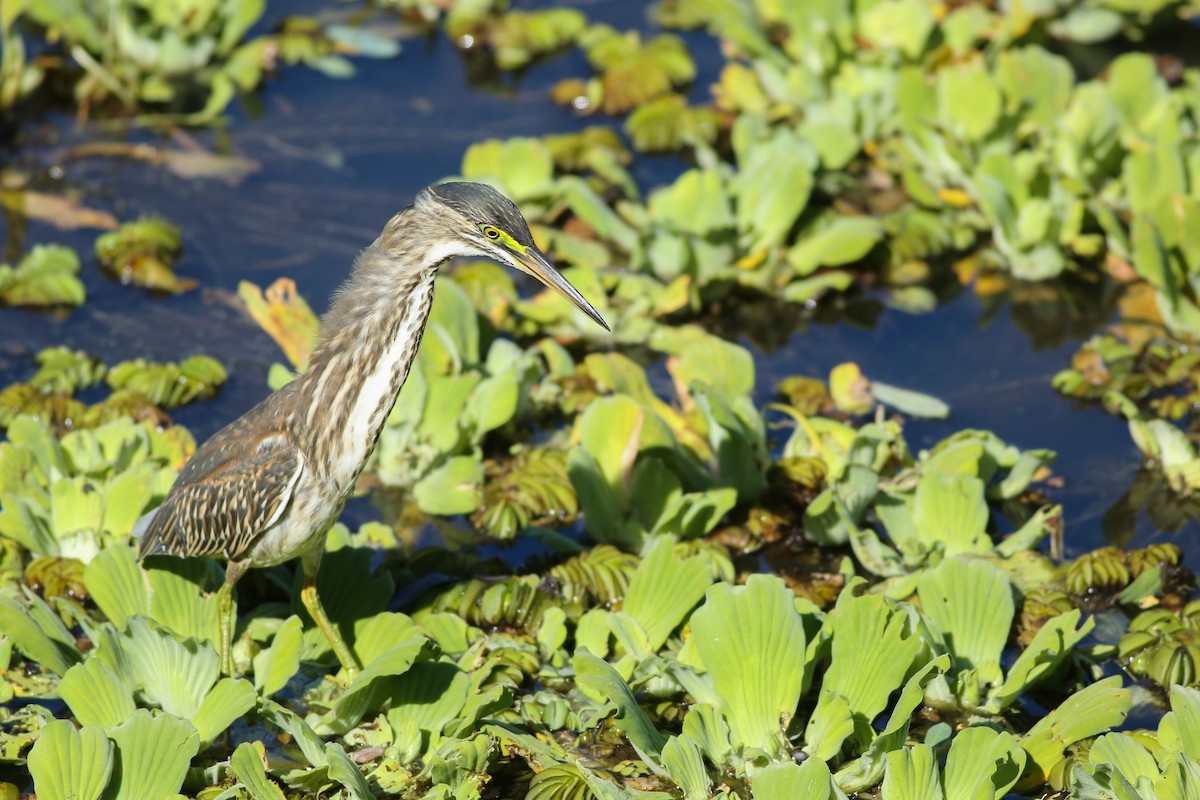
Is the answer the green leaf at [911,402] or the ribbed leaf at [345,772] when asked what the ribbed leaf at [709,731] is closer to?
the ribbed leaf at [345,772]

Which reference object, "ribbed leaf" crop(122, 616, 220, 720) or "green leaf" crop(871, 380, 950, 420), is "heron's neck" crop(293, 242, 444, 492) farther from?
"green leaf" crop(871, 380, 950, 420)

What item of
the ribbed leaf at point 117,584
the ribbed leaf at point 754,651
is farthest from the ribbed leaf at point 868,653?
the ribbed leaf at point 117,584

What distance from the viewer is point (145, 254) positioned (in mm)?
7969

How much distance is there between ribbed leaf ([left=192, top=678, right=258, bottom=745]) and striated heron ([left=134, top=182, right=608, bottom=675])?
1.67ft

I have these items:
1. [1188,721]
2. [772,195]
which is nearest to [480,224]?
[1188,721]

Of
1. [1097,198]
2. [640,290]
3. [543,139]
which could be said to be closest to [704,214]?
[640,290]

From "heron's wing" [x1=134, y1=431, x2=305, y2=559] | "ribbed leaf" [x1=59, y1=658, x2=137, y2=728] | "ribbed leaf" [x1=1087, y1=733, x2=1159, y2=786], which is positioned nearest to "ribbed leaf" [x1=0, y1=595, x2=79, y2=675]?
"ribbed leaf" [x1=59, y1=658, x2=137, y2=728]

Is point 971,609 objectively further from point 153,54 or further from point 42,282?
point 153,54

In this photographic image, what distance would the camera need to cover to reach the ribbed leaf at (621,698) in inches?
180

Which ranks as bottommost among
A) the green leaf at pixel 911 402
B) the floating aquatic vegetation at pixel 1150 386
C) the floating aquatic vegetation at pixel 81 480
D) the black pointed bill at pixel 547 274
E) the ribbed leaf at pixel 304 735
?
the floating aquatic vegetation at pixel 1150 386

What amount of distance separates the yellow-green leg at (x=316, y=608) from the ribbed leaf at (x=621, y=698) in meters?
1.01

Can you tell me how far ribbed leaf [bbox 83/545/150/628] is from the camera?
17.3 ft

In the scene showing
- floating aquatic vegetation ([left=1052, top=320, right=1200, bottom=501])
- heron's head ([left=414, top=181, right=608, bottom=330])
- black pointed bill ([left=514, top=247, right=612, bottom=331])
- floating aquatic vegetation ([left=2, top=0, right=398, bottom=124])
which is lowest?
floating aquatic vegetation ([left=1052, top=320, right=1200, bottom=501])

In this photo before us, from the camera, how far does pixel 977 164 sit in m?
8.48
